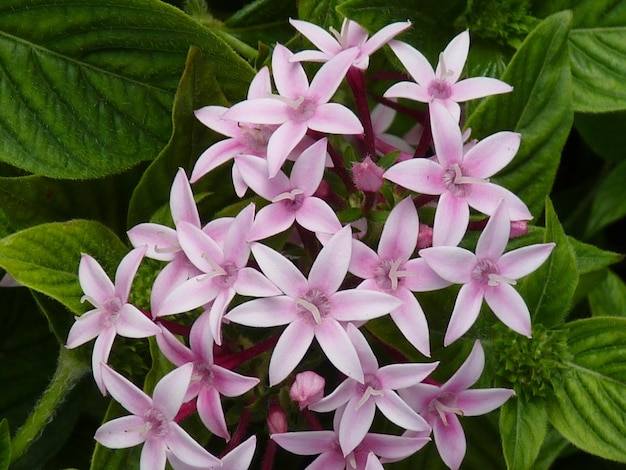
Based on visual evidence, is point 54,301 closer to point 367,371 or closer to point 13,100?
point 13,100

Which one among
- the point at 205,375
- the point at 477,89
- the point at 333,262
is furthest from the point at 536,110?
the point at 205,375

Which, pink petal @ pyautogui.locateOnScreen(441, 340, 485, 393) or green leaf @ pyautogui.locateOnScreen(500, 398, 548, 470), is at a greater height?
pink petal @ pyautogui.locateOnScreen(441, 340, 485, 393)

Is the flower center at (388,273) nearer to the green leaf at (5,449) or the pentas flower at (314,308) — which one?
the pentas flower at (314,308)

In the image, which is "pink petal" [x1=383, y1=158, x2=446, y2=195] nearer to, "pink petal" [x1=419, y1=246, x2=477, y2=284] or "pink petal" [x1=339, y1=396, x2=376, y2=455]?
"pink petal" [x1=419, y1=246, x2=477, y2=284]

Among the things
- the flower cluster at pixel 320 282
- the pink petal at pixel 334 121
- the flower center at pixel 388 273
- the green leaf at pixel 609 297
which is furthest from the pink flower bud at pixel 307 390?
the green leaf at pixel 609 297

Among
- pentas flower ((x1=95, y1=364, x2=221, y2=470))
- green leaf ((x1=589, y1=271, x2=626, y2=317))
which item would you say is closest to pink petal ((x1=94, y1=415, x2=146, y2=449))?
pentas flower ((x1=95, y1=364, x2=221, y2=470))

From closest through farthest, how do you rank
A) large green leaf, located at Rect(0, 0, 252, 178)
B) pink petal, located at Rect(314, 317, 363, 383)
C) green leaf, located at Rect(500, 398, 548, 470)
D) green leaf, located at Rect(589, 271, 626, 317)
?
pink petal, located at Rect(314, 317, 363, 383), green leaf, located at Rect(500, 398, 548, 470), large green leaf, located at Rect(0, 0, 252, 178), green leaf, located at Rect(589, 271, 626, 317)
